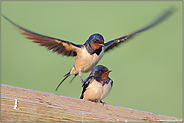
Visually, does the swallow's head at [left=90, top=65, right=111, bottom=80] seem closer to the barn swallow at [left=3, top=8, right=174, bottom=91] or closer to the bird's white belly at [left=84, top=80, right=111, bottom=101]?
the bird's white belly at [left=84, top=80, right=111, bottom=101]

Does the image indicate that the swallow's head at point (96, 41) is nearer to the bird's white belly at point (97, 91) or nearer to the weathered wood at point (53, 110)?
the bird's white belly at point (97, 91)

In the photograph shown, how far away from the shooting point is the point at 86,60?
2580mm

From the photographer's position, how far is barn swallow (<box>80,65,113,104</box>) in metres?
2.20

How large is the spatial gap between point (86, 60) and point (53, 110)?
126cm

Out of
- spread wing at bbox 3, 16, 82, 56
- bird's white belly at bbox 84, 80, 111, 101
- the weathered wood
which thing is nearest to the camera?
the weathered wood

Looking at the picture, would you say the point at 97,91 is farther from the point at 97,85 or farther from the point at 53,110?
the point at 53,110

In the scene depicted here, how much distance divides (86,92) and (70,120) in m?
0.87

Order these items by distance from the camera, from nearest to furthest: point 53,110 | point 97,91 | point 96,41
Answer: point 53,110 → point 97,91 → point 96,41

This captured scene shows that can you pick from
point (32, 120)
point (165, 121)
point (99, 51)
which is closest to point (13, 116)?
point (32, 120)

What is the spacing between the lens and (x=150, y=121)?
174 centimetres

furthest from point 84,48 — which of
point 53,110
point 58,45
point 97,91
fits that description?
point 53,110

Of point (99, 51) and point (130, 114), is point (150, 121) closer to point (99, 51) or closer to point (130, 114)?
point (130, 114)

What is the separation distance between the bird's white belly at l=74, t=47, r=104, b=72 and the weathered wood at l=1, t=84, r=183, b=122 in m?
0.88

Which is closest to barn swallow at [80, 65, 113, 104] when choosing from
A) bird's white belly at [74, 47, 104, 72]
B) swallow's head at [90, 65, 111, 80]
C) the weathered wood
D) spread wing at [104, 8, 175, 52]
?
swallow's head at [90, 65, 111, 80]
